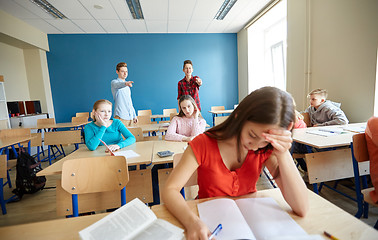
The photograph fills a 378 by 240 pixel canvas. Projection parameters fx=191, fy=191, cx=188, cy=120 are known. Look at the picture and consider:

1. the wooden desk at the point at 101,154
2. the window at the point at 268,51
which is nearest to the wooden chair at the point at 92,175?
the wooden desk at the point at 101,154

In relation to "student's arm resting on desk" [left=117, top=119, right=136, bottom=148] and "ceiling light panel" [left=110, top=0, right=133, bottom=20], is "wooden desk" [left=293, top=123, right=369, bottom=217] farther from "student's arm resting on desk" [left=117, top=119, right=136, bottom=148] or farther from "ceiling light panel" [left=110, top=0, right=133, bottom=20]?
"ceiling light panel" [left=110, top=0, right=133, bottom=20]

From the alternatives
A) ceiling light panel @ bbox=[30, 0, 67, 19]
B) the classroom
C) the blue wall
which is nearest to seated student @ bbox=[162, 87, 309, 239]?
the classroom

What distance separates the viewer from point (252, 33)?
538 centimetres

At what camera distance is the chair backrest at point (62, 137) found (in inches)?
102

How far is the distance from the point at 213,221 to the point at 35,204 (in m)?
2.58

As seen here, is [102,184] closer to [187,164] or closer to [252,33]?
[187,164]

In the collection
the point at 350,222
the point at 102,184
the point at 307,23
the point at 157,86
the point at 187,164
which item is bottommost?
the point at 102,184

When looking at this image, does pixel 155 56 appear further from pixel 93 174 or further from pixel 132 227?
pixel 132 227

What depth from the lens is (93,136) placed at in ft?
6.38

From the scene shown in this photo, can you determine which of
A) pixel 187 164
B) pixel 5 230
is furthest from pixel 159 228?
pixel 5 230

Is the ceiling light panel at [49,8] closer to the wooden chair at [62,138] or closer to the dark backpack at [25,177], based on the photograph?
the wooden chair at [62,138]

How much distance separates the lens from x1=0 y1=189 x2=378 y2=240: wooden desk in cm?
55

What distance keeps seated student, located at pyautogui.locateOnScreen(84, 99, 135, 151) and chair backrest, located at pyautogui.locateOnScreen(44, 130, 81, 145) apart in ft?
2.57

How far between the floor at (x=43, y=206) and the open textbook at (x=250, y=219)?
1700 mm
